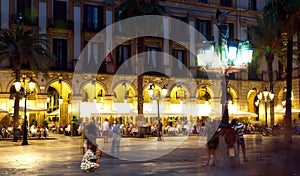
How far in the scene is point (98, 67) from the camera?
43.3 metres

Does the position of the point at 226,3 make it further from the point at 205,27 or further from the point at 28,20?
the point at 28,20

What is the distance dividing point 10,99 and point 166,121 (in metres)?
15.4

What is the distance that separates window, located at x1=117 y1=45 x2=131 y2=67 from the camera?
4538 cm

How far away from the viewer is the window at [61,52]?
4262cm

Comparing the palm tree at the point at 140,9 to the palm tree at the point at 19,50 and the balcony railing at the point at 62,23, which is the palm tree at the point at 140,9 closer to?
the palm tree at the point at 19,50

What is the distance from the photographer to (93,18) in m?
44.4

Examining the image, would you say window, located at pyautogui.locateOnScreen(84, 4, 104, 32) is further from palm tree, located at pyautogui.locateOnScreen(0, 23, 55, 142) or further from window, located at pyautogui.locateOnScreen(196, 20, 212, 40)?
window, located at pyautogui.locateOnScreen(196, 20, 212, 40)

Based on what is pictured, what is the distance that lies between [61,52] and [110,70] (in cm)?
494

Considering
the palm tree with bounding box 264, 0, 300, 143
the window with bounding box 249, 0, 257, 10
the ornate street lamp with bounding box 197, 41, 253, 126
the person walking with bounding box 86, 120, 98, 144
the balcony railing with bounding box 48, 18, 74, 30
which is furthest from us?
the window with bounding box 249, 0, 257, 10

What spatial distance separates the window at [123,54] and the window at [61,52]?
5282mm

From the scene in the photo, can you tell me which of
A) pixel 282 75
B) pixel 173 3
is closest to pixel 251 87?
pixel 282 75

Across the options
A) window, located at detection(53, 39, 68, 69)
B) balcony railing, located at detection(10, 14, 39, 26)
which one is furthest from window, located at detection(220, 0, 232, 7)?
balcony railing, located at detection(10, 14, 39, 26)

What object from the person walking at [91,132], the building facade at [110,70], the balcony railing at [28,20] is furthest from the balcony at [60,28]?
the person walking at [91,132]

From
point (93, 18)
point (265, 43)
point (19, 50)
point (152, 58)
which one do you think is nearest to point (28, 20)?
point (93, 18)
